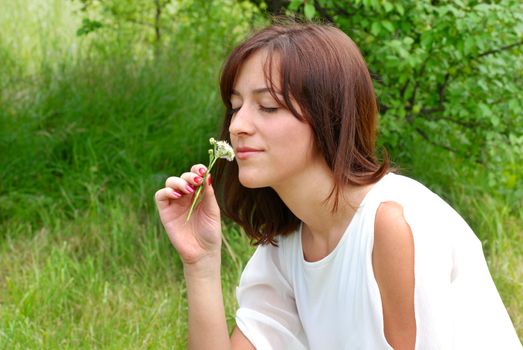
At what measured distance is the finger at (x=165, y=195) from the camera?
7.68 feet

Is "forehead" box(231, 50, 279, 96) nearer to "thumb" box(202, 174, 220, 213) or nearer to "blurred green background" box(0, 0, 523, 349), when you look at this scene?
"thumb" box(202, 174, 220, 213)

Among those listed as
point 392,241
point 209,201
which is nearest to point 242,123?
point 209,201

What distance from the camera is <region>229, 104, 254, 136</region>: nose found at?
2.23 metres

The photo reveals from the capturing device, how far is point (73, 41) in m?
5.57

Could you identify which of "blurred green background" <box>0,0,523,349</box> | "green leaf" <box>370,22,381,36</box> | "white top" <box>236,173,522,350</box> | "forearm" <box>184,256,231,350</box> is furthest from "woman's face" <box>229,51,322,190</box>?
"green leaf" <box>370,22,381,36</box>

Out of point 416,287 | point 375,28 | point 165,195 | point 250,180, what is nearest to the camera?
point 416,287

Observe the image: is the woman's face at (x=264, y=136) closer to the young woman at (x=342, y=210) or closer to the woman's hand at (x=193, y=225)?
the young woman at (x=342, y=210)

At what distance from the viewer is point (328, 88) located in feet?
7.38

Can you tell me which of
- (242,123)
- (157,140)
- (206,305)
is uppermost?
(242,123)

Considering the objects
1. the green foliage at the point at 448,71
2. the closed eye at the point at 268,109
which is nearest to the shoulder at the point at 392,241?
the closed eye at the point at 268,109

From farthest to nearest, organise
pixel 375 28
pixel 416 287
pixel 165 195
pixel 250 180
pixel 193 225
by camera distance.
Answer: pixel 375 28 → pixel 193 225 → pixel 165 195 → pixel 250 180 → pixel 416 287

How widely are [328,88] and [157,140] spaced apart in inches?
96.4

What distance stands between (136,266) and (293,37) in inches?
73.9

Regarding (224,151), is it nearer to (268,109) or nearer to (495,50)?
(268,109)
